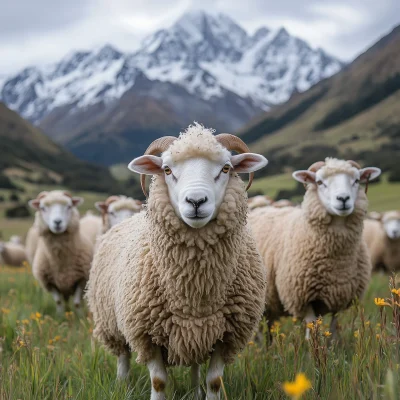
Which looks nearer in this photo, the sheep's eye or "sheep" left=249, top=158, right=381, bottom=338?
the sheep's eye

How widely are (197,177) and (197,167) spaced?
0.09m

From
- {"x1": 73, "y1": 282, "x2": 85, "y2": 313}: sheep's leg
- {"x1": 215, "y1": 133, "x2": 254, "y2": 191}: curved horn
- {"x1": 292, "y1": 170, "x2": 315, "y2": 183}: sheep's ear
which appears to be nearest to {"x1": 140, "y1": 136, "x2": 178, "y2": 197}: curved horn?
{"x1": 215, "y1": 133, "x2": 254, "y2": 191}: curved horn

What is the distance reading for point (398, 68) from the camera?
142500 mm

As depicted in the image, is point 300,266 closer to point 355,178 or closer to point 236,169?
point 355,178

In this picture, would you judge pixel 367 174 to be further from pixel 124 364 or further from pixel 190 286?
pixel 124 364

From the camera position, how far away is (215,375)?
122 inches

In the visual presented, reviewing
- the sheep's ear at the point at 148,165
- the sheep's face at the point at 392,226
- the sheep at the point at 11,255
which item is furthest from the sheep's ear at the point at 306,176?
the sheep at the point at 11,255

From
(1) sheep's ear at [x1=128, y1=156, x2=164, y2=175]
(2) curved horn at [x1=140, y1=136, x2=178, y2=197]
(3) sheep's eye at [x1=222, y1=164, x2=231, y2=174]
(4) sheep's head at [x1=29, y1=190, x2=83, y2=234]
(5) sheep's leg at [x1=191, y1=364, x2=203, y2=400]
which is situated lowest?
(5) sheep's leg at [x1=191, y1=364, x2=203, y2=400]

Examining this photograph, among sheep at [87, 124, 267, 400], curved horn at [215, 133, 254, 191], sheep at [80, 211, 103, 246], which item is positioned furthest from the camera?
sheep at [80, 211, 103, 246]

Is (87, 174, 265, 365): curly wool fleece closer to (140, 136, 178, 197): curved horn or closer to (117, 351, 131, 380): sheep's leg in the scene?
(140, 136, 178, 197): curved horn

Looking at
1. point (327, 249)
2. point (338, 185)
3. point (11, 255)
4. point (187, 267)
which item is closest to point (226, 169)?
point (187, 267)

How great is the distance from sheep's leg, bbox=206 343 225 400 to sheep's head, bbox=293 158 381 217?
2095mm

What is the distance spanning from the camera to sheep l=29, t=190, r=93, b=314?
6.95m

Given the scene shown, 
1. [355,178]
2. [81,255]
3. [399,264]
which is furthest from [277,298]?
[399,264]
